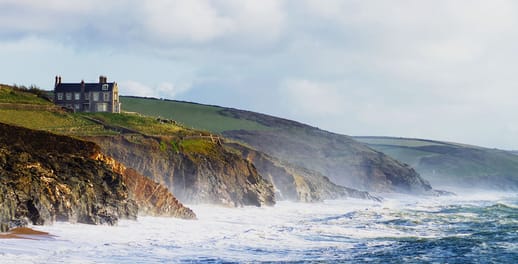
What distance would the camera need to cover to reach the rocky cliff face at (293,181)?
360 feet

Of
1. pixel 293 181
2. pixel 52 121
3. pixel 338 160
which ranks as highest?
pixel 52 121

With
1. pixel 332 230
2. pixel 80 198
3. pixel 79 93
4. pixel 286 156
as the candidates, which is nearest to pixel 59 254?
pixel 80 198

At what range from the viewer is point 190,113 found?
18262 cm

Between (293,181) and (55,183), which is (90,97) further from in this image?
(55,183)

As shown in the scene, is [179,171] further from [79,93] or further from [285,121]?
[285,121]

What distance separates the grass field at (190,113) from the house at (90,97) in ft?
156

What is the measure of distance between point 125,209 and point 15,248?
1894cm

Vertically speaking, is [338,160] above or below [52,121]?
below

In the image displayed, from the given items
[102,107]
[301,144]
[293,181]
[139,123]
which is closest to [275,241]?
[139,123]

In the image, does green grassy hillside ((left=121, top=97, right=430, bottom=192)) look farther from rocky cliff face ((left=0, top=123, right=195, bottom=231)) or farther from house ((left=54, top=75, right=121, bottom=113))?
rocky cliff face ((left=0, top=123, right=195, bottom=231))

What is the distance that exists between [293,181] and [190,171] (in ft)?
85.6

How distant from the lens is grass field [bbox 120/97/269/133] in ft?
556

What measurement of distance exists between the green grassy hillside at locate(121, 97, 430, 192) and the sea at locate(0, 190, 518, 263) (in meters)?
74.6

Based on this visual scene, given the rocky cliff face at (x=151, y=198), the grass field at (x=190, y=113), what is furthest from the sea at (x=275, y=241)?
the grass field at (x=190, y=113)
